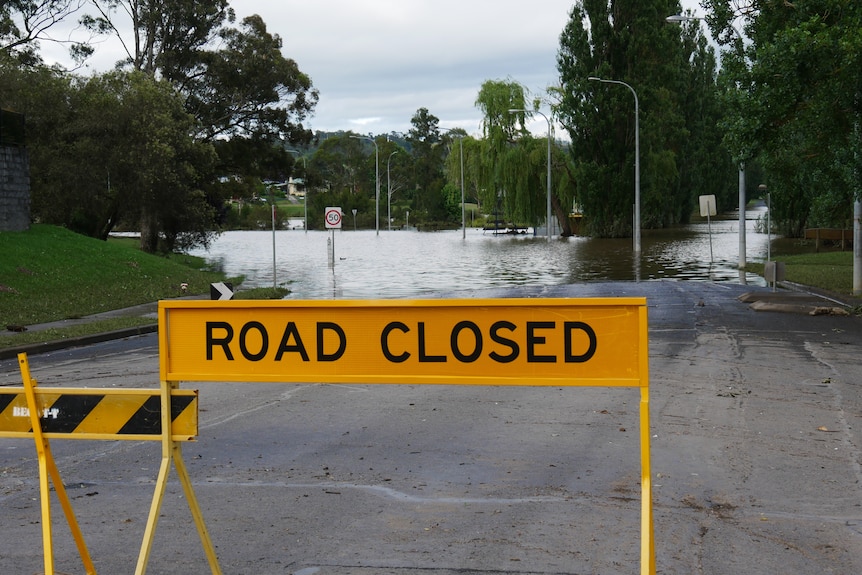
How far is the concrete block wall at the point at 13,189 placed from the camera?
29125mm

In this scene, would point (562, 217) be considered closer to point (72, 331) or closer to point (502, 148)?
point (502, 148)

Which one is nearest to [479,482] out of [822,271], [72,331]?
[72,331]

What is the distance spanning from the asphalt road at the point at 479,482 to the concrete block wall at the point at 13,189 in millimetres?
19340

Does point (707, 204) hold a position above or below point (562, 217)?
above

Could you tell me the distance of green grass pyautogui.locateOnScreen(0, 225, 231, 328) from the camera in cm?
2194

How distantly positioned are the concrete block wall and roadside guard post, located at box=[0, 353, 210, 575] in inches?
1026

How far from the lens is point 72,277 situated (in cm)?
2622

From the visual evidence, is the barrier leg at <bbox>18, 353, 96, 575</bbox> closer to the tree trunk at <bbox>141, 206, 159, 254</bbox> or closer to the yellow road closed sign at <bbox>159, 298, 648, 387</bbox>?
the yellow road closed sign at <bbox>159, 298, 648, 387</bbox>

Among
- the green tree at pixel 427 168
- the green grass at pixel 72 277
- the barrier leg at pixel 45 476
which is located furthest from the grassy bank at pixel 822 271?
the green tree at pixel 427 168

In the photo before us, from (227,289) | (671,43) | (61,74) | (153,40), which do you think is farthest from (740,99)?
(671,43)

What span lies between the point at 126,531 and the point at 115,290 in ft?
67.9

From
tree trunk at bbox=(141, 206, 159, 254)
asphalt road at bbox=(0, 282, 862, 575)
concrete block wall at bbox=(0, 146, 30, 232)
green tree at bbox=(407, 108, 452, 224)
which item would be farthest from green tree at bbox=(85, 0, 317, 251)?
green tree at bbox=(407, 108, 452, 224)

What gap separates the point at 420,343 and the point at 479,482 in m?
2.50

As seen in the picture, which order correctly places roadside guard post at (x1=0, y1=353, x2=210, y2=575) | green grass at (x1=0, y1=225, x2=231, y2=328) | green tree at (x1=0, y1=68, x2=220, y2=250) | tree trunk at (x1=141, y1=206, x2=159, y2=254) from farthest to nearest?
tree trunk at (x1=141, y1=206, x2=159, y2=254) → green tree at (x1=0, y1=68, x2=220, y2=250) → green grass at (x1=0, y1=225, x2=231, y2=328) → roadside guard post at (x1=0, y1=353, x2=210, y2=575)
